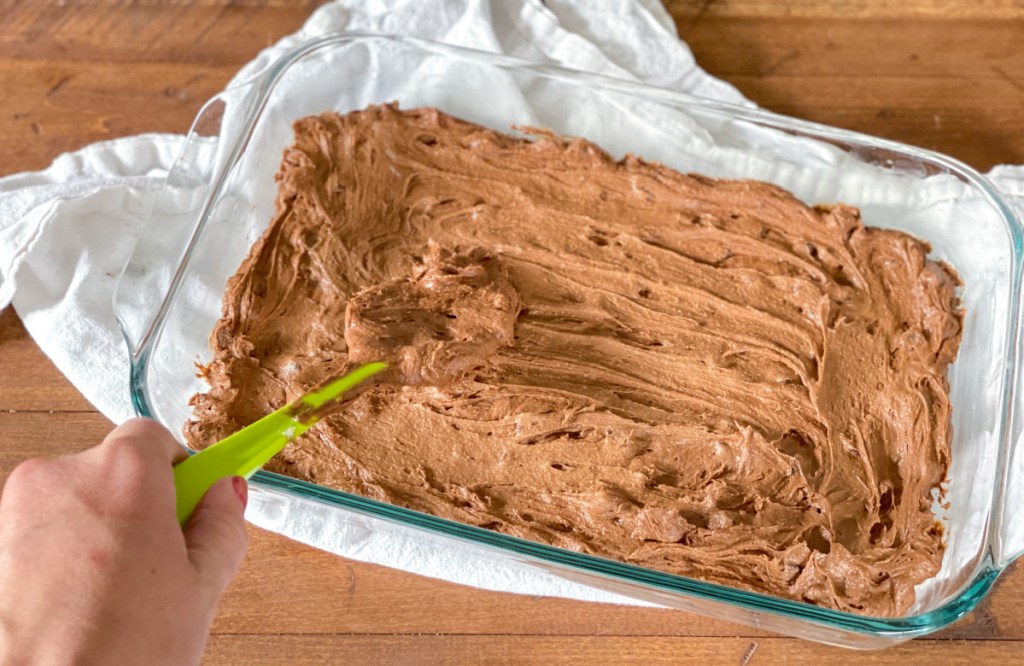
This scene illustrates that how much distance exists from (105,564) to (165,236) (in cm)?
96

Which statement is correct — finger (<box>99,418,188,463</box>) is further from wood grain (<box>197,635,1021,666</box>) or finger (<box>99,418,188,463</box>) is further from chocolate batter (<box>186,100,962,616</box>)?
wood grain (<box>197,635,1021,666</box>)

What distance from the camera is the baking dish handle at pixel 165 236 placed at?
1747 mm

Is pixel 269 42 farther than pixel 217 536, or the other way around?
pixel 269 42

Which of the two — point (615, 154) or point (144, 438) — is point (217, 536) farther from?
point (615, 154)

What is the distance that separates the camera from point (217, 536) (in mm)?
1207

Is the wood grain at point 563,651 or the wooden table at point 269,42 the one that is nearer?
the wood grain at point 563,651

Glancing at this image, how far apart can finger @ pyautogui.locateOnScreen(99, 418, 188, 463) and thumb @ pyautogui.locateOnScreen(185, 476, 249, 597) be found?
9cm

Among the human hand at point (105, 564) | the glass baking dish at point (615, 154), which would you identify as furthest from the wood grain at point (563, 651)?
the human hand at point (105, 564)

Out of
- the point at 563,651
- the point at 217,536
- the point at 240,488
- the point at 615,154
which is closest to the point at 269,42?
the point at 615,154

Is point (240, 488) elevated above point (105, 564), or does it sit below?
below

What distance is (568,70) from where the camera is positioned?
79.7 inches

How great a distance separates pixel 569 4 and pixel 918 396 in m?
1.31

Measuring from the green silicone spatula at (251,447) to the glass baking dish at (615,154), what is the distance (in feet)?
0.39

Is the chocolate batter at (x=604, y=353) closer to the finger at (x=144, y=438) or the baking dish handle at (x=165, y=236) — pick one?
the baking dish handle at (x=165, y=236)
